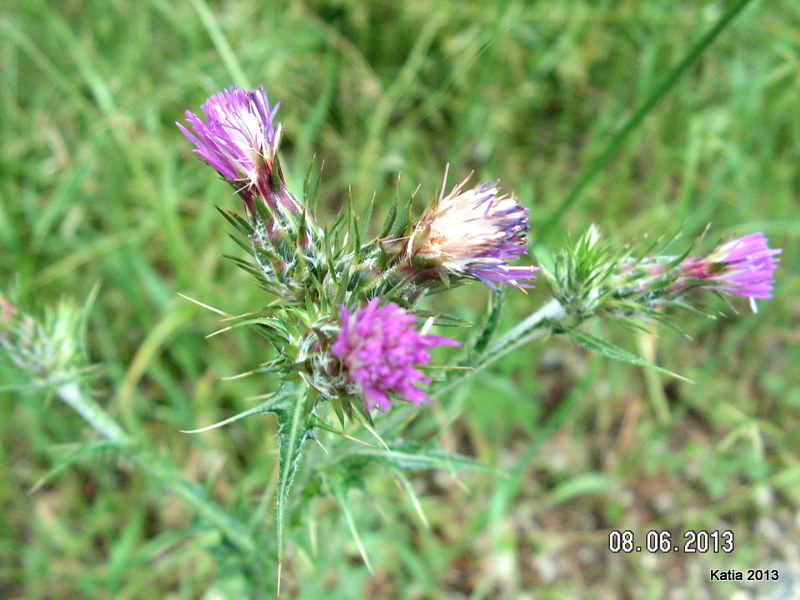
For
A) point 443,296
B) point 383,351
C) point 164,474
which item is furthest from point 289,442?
point 443,296

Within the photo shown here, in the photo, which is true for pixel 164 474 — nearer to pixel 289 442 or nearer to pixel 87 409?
pixel 87 409

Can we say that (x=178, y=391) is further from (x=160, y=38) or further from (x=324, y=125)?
(x=160, y=38)

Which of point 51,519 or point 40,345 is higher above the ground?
point 40,345

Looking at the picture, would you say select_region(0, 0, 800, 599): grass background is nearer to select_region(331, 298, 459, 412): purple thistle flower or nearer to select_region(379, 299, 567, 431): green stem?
select_region(379, 299, 567, 431): green stem

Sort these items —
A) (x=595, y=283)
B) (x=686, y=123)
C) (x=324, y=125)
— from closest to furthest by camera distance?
(x=595, y=283) → (x=686, y=123) → (x=324, y=125)

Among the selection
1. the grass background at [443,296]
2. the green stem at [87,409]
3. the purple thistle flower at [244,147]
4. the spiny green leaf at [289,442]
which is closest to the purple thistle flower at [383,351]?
the spiny green leaf at [289,442]

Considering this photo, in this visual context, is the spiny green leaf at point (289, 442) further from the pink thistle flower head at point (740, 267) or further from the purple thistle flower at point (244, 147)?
the pink thistle flower head at point (740, 267)

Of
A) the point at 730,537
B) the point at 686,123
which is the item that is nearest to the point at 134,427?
the point at 730,537
